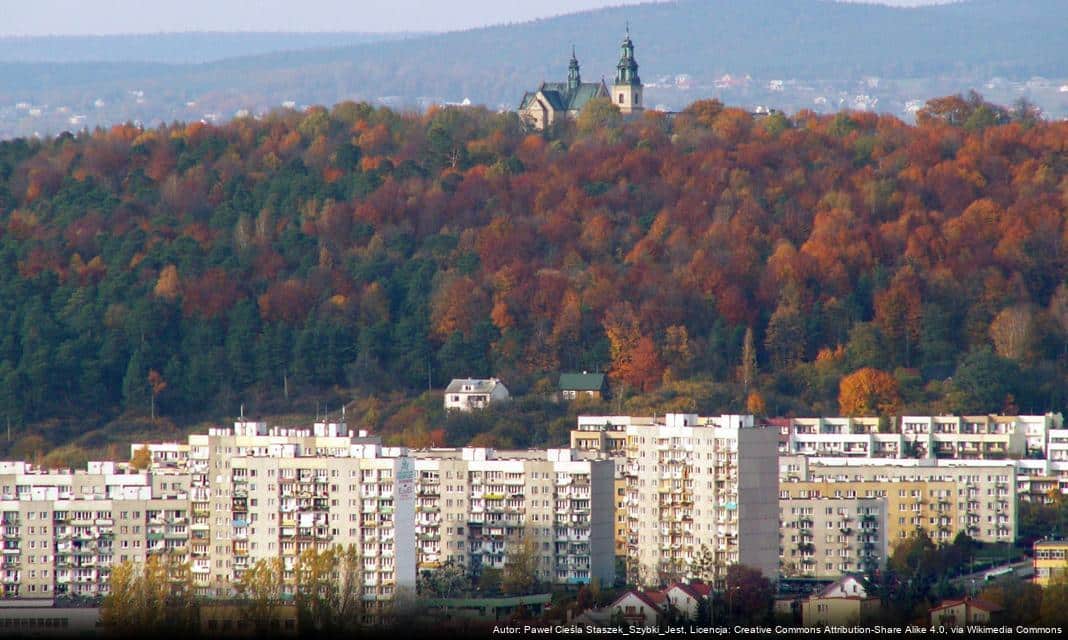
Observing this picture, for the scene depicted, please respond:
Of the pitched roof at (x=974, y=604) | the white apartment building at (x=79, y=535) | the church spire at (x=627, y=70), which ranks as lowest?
the white apartment building at (x=79, y=535)

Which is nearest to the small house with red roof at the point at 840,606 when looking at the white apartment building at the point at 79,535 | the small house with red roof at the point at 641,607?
the small house with red roof at the point at 641,607

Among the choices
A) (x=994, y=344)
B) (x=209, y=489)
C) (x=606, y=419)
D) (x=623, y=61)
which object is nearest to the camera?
(x=209, y=489)

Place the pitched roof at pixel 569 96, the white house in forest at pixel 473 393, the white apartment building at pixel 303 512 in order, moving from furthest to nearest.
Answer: the pitched roof at pixel 569 96 → the white house in forest at pixel 473 393 → the white apartment building at pixel 303 512

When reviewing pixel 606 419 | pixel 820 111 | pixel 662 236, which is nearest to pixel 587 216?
pixel 662 236

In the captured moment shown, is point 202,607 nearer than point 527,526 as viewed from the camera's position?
Yes

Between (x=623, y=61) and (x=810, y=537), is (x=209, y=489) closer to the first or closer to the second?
(x=810, y=537)

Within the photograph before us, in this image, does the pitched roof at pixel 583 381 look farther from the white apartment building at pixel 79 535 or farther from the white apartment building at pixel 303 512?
the white apartment building at pixel 303 512

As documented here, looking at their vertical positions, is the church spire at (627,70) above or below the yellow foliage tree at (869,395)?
above
